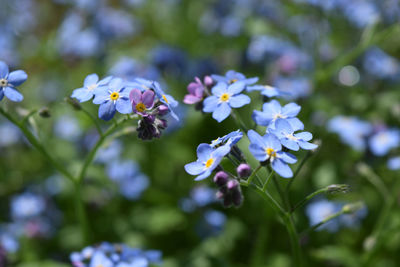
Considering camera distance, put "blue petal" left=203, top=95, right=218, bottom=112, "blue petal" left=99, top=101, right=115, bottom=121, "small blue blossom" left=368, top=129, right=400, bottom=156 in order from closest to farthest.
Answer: "blue petal" left=99, top=101, right=115, bottom=121, "blue petal" left=203, top=95, right=218, bottom=112, "small blue blossom" left=368, top=129, right=400, bottom=156

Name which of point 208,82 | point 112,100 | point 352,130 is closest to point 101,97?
point 112,100

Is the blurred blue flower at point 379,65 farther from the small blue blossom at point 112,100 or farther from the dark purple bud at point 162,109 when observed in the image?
the small blue blossom at point 112,100

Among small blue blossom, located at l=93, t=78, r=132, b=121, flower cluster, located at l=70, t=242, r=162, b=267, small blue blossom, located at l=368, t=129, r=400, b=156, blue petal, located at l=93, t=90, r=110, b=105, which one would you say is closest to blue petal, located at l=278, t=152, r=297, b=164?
small blue blossom, located at l=93, t=78, r=132, b=121

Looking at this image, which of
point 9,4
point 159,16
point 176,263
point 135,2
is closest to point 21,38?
point 9,4

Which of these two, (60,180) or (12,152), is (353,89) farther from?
(12,152)

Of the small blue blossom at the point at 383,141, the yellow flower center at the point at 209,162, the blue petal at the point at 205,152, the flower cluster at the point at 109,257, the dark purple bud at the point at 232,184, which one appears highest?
the blue petal at the point at 205,152

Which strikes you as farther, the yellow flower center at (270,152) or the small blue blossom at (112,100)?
the small blue blossom at (112,100)

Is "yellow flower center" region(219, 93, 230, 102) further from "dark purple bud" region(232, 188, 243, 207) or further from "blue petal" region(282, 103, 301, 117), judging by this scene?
"dark purple bud" region(232, 188, 243, 207)

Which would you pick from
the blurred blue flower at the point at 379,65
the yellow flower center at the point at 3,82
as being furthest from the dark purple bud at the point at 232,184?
the blurred blue flower at the point at 379,65
